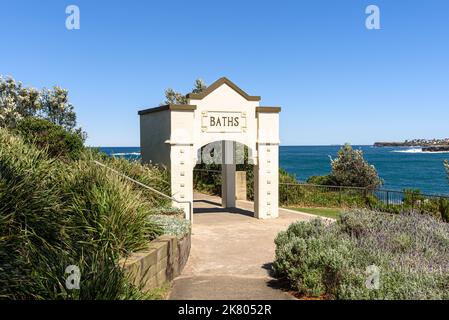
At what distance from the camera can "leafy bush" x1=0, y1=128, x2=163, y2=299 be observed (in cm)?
516

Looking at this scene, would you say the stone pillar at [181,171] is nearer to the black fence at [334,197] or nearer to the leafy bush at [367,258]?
the leafy bush at [367,258]

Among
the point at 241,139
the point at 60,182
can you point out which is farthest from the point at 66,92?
the point at 60,182

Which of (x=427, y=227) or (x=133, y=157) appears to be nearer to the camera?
(x=427, y=227)

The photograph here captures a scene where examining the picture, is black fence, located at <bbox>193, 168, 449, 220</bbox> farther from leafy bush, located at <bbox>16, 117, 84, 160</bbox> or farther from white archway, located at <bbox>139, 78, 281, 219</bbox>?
leafy bush, located at <bbox>16, 117, 84, 160</bbox>

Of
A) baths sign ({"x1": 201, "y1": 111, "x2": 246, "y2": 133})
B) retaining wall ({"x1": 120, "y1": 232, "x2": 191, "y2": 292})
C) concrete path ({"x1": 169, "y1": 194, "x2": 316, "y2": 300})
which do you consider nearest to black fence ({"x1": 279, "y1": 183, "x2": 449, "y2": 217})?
concrete path ({"x1": 169, "y1": 194, "x2": 316, "y2": 300})

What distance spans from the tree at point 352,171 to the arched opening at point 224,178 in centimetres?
1018

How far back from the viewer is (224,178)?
790 inches

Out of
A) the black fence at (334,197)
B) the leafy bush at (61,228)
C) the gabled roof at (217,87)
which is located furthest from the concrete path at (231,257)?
the gabled roof at (217,87)

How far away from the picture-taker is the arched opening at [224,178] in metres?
19.3

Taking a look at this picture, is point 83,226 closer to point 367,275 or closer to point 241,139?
point 367,275

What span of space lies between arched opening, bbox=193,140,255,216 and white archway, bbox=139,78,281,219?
2.04 ft

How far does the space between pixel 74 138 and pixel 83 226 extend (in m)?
10.5

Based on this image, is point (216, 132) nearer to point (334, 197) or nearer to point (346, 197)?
point (334, 197)
